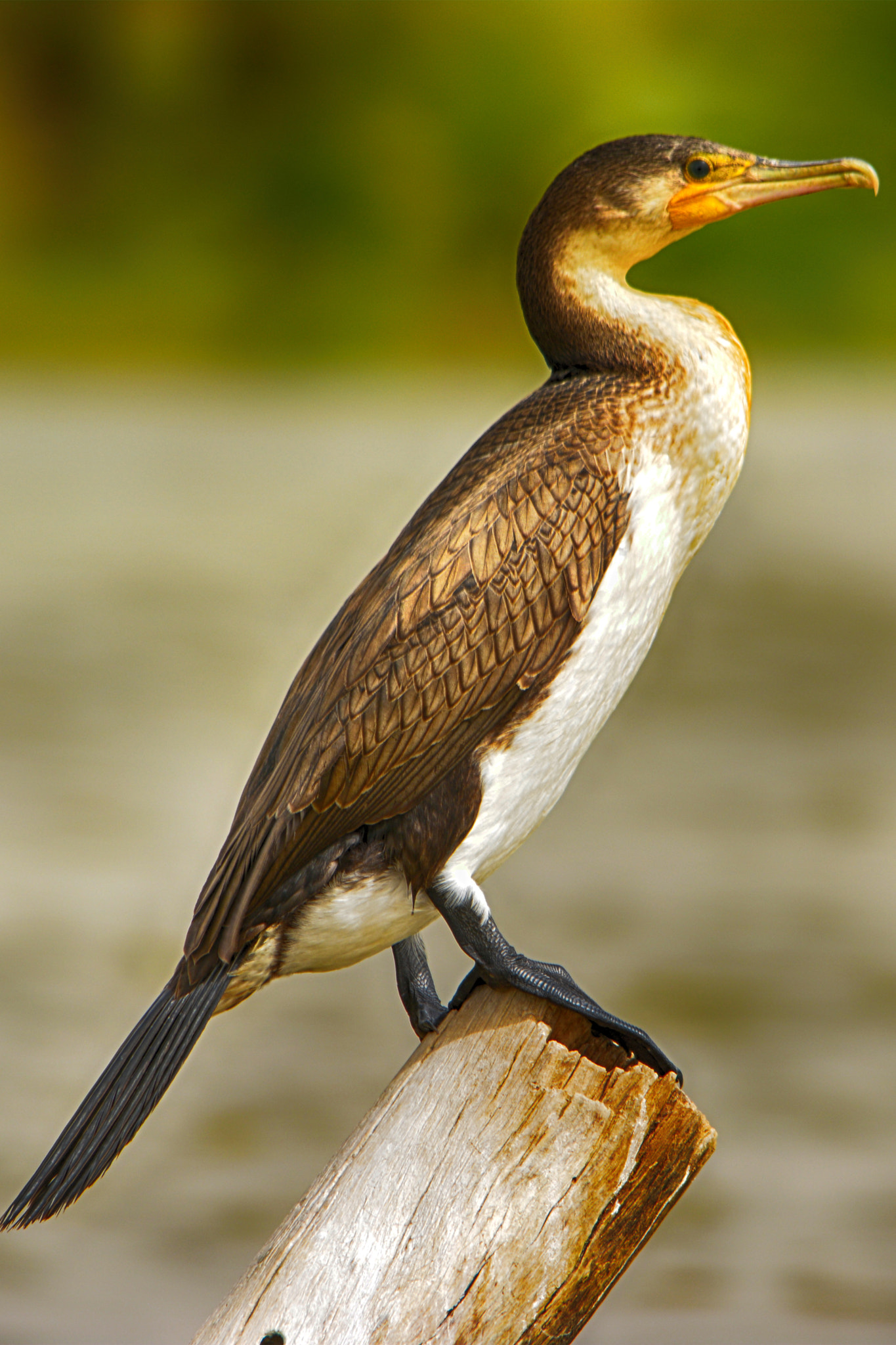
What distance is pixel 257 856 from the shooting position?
0.99 metres

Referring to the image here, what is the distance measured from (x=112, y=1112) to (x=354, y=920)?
21cm

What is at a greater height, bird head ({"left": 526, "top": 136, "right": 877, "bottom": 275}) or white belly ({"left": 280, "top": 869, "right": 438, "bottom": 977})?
bird head ({"left": 526, "top": 136, "right": 877, "bottom": 275})

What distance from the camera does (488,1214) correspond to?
0.93m

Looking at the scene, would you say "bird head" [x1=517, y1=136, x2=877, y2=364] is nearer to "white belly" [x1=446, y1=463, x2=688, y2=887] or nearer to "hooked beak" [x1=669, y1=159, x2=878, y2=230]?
"hooked beak" [x1=669, y1=159, x2=878, y2=230]

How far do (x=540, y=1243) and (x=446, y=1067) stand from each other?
14cm

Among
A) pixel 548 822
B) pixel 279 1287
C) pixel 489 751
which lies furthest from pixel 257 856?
pixel 548 822

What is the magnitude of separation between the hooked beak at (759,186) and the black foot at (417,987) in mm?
588

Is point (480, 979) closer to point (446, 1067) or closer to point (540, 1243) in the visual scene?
point (446, 1067)

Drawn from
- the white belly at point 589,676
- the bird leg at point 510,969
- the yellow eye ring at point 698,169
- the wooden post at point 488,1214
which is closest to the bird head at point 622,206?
the yellow eye ring at point 698,169

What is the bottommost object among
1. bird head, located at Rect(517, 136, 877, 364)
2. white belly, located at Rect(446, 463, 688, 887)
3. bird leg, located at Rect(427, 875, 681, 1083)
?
bird leg, located at Rect(427, 875, 681, 1083)

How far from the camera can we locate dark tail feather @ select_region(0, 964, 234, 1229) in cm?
96

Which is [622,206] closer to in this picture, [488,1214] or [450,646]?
[450,646]

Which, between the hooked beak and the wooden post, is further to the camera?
the hooked beak

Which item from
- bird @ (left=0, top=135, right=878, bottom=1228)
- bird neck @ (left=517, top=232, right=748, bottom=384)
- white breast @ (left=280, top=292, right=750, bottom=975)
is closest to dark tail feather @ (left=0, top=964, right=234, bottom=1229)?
bird @ (left=0, top=135, right=878, bottom=1228)
